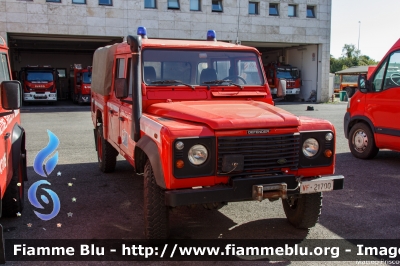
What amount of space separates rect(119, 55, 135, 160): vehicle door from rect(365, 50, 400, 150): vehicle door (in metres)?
5.23

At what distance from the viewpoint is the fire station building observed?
87.8 ft

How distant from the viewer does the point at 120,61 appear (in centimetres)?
644

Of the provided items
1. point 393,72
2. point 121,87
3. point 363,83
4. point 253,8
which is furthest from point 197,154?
point 253,8

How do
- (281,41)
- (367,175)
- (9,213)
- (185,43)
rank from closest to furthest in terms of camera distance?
(9,213) < (185,43) < (367,175) < (281,41)

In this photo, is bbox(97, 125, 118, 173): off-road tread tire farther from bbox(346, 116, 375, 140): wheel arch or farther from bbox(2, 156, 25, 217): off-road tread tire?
bbox(346, 116, 375, 140): wheel arch

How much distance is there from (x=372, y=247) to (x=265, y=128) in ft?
5.70

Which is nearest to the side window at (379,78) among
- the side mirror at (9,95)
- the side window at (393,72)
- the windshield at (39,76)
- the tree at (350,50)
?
the side window at (393,72)

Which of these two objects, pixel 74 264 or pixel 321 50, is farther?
pixel 321 50

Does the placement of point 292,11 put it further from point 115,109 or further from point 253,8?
point 115,109

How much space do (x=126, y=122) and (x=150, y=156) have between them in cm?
154

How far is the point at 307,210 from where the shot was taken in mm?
4848

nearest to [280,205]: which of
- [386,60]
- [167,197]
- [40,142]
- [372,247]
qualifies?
[372,247]

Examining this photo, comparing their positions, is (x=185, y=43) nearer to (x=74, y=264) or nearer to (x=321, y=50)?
(x=74, y=264)

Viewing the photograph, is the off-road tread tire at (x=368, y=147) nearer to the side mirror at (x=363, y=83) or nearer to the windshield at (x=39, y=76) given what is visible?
the side mirror at (x=363, y=83)
